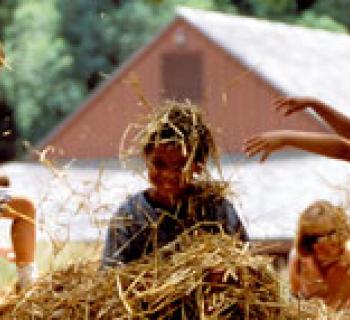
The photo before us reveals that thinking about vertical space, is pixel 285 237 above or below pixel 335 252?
above

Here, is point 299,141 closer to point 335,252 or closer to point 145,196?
point 145,196

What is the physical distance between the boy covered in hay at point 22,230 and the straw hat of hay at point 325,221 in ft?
4.15

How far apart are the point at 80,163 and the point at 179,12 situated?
14.0ft

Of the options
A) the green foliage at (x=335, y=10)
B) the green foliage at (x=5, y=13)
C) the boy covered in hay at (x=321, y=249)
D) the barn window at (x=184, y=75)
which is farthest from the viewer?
the green foliage at (x=5, y=13)

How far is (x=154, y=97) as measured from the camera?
27969mm

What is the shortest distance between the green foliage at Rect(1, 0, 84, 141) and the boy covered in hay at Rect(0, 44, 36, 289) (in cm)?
3527

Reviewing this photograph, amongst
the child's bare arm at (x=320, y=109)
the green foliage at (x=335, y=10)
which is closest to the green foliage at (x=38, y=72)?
the green foliage at (x=335, y=10)

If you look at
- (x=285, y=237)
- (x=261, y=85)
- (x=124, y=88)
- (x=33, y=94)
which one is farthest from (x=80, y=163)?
(x=33, y=94)

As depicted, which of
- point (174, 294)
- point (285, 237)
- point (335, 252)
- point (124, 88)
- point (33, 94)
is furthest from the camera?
point (33, 94)

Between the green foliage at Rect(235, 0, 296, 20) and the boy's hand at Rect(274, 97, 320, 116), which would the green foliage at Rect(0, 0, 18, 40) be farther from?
the boy's hand at Rect(274, 97, 320, 116)

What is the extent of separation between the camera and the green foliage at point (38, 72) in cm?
4188

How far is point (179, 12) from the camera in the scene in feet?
96.8

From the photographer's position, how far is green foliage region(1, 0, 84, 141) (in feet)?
137

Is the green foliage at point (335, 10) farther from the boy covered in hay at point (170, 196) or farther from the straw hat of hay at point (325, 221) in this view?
the boy covered in hay at point (170, 196)
